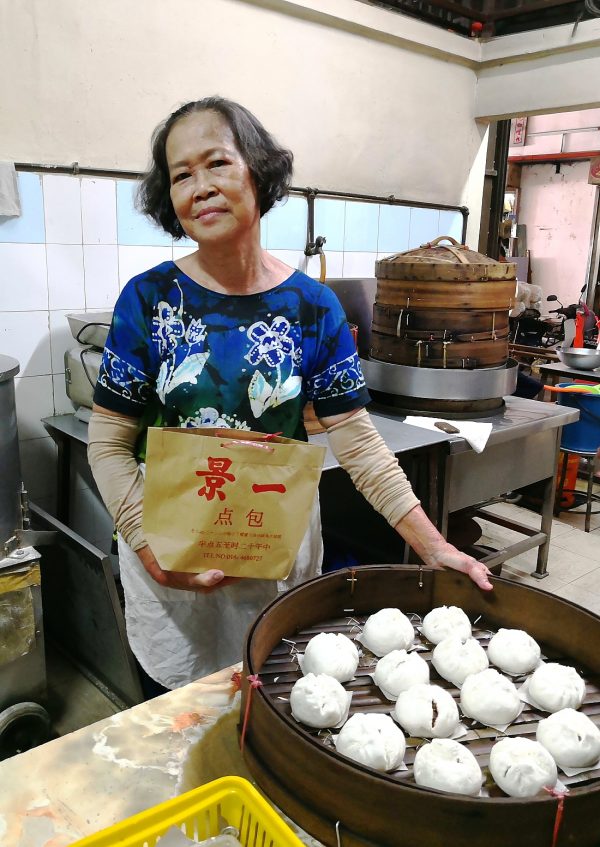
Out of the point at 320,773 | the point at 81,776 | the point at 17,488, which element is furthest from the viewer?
the point at 17,488

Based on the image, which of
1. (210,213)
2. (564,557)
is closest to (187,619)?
(210,213)

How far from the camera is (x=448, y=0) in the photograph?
3584 millimetres

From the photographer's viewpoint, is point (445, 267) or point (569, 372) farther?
point (569, 372)

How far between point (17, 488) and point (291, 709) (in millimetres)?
1372

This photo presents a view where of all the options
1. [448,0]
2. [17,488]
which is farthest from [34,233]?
[448,0]

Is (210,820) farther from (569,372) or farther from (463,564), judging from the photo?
(569,372)

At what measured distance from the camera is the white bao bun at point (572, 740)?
855 mm

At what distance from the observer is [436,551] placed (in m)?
1.29

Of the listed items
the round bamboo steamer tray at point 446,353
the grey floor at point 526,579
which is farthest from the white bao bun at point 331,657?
the round bamboo steamer tray at point 446,353

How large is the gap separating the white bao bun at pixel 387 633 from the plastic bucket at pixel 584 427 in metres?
3.22

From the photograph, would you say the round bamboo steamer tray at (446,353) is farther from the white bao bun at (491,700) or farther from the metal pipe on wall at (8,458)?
the white bao bun at (491,700)

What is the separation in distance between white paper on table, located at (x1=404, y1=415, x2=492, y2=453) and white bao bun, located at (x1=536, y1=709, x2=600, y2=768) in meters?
1.78

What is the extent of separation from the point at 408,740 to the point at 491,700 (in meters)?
0.13

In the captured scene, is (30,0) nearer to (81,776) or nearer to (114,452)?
(114,452)
